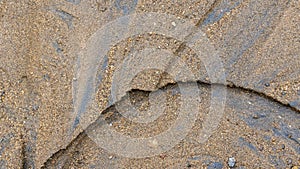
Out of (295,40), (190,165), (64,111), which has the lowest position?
(190,165)

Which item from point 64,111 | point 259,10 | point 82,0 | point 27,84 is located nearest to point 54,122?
point 64,111

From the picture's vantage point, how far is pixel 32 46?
2402mm

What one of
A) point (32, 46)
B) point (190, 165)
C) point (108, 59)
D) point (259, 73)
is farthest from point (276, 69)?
point (32, 46)

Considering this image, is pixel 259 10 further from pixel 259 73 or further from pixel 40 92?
pixel 40 92

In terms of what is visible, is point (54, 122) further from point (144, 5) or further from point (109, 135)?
point (144, 5)

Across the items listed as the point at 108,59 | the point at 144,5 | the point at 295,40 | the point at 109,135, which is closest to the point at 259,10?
the point at 295,40

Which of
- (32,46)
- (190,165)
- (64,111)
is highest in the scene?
(32,46)

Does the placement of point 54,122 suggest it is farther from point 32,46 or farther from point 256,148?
point 256,148

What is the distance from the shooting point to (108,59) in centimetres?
235

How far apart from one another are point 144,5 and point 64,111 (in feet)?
2.32

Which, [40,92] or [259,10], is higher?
[259,10]

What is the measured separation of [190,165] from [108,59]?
700mm

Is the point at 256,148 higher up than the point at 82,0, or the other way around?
the point at 82,0

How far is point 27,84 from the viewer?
7.73 feet
